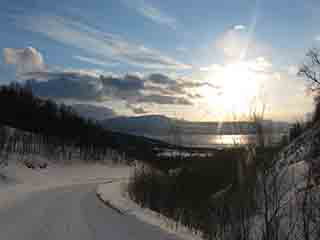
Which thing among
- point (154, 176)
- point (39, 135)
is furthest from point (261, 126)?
point (39, 135)

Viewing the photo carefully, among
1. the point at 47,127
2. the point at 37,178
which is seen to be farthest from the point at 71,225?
the point at 47,127

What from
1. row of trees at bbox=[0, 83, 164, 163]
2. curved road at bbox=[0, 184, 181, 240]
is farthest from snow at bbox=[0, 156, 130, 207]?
row of trees at bbox=[0, 83, 164, 163]

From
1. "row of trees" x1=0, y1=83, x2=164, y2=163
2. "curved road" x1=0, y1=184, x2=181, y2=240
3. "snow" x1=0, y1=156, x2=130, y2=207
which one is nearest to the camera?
"curved road" x1=0, y1=184, x2=181, y2=240

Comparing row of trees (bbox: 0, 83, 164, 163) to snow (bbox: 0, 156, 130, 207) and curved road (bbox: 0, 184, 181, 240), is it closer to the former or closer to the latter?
snow (bbox: 0, 156, 130, 207)

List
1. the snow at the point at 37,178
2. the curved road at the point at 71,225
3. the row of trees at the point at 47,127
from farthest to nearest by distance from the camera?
the row of trees at the point at 47,127 < the snow at the point at 37,178 < the curved road at the point at 71,225

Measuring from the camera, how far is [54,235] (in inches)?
376

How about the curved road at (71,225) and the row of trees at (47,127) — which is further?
the row of trees at (47,127)

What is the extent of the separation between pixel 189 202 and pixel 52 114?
85837 millimetres

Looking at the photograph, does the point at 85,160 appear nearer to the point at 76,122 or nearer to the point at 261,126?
the point at 76,122

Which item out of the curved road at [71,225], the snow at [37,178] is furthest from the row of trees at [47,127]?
the curved road at [71,225]

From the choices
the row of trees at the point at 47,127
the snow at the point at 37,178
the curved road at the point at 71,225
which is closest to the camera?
the curved road at the point at 71,225

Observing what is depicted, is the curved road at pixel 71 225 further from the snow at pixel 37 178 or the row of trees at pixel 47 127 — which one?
the row of trees at pixel 47 127

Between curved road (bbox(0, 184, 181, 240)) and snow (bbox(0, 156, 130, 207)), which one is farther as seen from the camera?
snow (bbox(0, 156, 130, 207))

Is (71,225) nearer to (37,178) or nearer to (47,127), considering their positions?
(37,178)
